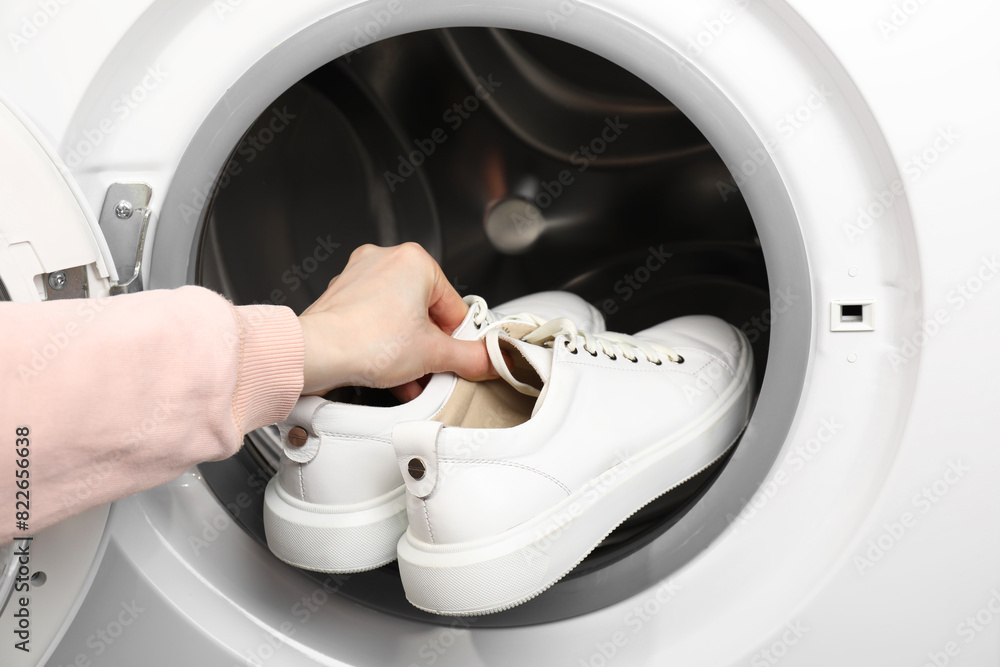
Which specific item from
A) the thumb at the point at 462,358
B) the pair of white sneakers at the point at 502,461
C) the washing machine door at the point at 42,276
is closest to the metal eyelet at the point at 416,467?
the pair of white sneakers at the point at 502,461

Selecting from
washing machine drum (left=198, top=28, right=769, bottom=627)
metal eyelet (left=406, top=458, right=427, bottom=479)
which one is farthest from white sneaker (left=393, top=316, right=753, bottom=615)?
washing machine drum (left=198, top=28, right=769, bottom=627)

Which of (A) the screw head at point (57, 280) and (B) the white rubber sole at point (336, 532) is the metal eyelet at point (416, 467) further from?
(A) the screw head at point (57, 280)

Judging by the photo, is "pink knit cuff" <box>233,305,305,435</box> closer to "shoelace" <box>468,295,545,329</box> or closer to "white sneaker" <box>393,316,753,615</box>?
"white sneaker" <box>393,316,753,615</box>

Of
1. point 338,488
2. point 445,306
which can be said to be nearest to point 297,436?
point 338,488

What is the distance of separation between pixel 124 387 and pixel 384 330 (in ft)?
0.53

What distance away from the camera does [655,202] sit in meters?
0.96

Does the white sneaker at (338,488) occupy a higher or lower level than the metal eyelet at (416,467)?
lower

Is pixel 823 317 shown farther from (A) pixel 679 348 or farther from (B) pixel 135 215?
(B) pixel 135 215

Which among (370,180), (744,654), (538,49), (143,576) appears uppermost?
(538,49)

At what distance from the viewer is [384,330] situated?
0.50 metres

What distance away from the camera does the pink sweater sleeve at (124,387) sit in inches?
14.8

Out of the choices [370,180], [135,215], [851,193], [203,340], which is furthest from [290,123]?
[851,193]

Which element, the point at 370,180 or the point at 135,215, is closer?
the point at 135,215

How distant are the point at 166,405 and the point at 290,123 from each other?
1.54 ft
